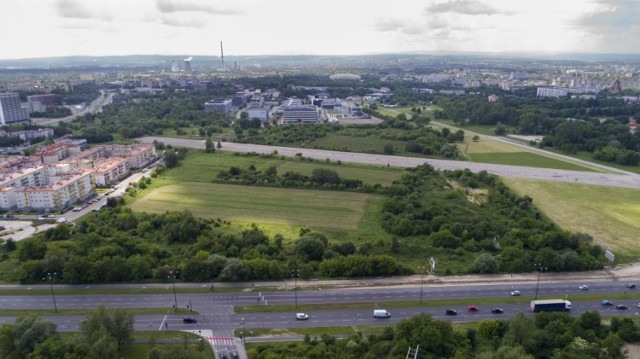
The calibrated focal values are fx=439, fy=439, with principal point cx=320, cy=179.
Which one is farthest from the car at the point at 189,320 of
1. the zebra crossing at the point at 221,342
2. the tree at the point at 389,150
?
the tree at the point at 389,150

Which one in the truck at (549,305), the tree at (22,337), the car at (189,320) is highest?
the tree at (22,337)

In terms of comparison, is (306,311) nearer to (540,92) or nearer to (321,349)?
(321,349)

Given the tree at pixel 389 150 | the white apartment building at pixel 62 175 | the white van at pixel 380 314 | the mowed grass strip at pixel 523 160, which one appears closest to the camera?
the white van at pixel 380 314

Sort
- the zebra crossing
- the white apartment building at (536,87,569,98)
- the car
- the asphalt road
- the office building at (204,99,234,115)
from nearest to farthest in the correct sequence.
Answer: the zebra crossing
the car
the asphalt road
the office building at (204,99,234,115)
the white apartment building at (536,87,569,98)

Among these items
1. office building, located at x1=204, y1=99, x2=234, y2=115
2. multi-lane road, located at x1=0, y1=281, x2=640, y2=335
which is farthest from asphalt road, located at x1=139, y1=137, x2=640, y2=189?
office building, located at x1=204, y1=99, x2=234, y2=115

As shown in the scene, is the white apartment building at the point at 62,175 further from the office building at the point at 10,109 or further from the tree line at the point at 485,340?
the office building at the point at 10,109

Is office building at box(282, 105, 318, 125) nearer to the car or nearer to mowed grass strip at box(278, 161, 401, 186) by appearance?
mowed grass strip at box(278, 161, 401, 186)
